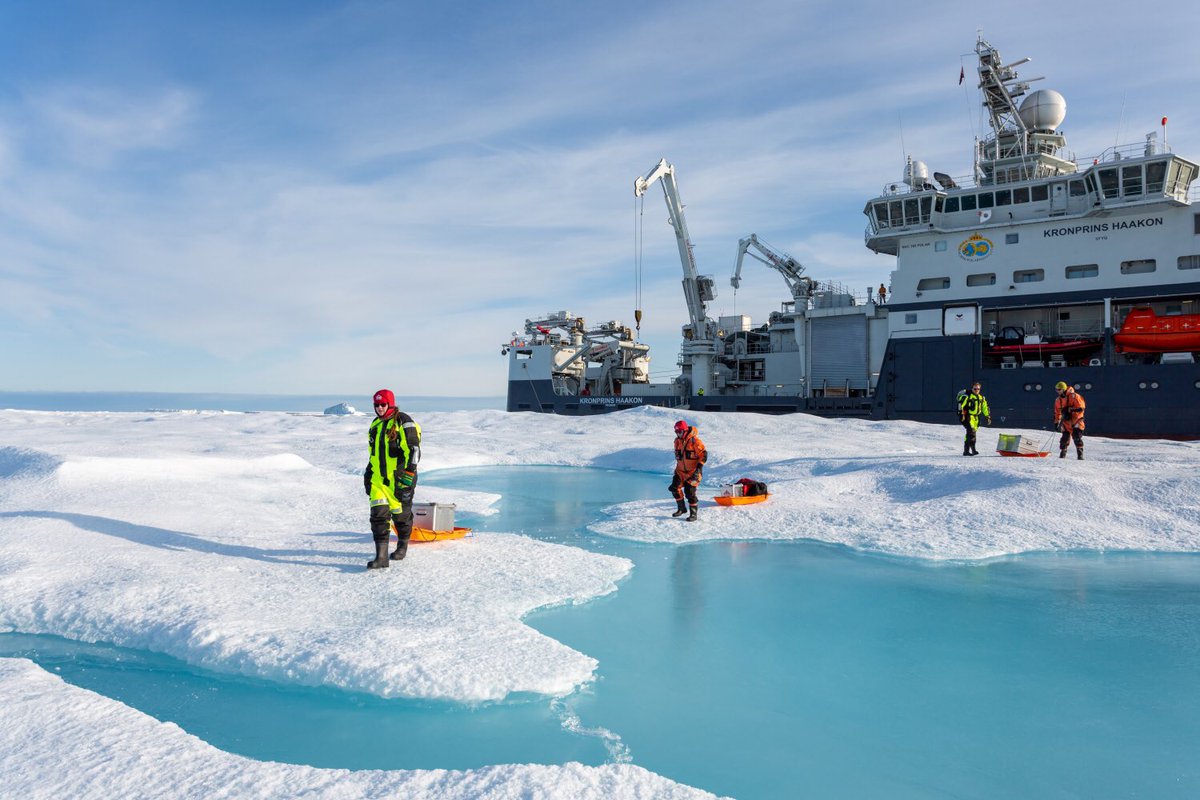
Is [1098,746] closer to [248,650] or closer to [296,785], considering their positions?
[296,785]

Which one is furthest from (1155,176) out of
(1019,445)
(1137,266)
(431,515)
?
(431,515)

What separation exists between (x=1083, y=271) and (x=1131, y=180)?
114 inches

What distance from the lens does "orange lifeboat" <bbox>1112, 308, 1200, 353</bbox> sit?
20891mm

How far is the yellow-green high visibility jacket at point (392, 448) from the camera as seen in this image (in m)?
6.00

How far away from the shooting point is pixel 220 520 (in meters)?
8.12

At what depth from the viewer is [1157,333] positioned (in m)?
21.3

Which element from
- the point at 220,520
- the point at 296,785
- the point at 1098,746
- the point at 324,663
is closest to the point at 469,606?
the point at 324,663

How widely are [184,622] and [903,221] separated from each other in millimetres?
26131

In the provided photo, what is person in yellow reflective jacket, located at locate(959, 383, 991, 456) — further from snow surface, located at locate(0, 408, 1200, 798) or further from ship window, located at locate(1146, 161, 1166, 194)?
ship window, located at locate(1146, 161, 1166, 194)

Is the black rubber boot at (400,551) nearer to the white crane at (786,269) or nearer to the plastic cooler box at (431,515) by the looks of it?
the plastic cooler box at (431,515)

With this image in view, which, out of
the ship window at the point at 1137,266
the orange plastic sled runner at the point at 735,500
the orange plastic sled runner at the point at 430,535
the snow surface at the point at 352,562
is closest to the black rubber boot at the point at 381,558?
the snow surface at the point at 352,562

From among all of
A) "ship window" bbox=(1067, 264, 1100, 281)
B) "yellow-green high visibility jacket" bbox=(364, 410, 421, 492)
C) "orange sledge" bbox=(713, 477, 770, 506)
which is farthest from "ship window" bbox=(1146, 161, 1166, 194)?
"yellow-green high visibility jacket" bbox=(364, 410, 421, 492)

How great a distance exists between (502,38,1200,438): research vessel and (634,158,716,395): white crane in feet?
0.34

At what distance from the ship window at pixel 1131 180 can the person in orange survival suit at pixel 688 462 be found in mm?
20663
